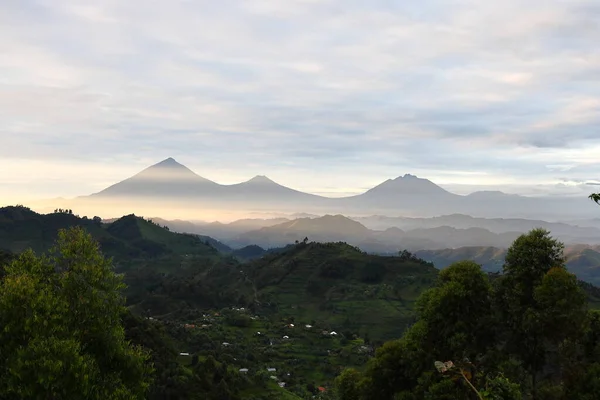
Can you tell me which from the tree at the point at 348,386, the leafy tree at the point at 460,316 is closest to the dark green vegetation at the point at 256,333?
the leafy tree at the point at 460,316

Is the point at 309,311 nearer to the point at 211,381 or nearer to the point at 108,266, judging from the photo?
the point at 211,381

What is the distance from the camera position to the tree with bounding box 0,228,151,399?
18.6 m

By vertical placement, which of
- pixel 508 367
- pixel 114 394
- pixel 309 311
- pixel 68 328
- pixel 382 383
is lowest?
pixel 309 311

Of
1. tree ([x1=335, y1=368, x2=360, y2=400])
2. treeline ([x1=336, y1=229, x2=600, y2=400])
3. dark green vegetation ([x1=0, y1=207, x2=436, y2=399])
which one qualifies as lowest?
dark green vegetation ([x1=0, y1=207, x2=436, y2=399])

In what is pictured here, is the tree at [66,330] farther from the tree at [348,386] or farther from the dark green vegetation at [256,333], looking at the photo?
the tree at [348,386]

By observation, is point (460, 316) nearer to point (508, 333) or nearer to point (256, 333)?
point (508, 333)

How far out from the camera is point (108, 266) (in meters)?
24.0

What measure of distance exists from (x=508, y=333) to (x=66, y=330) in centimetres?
2533

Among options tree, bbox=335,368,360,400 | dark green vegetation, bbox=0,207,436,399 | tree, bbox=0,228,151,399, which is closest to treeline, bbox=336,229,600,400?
tree, bbox=335,368,360,400

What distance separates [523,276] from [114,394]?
24.3m

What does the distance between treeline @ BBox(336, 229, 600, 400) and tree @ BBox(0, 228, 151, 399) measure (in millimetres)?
17261

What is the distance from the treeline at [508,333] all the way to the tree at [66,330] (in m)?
17.3

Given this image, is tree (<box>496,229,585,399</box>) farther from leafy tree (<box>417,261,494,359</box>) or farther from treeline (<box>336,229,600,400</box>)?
leafy tree (<box>417,261,494,359</box>)

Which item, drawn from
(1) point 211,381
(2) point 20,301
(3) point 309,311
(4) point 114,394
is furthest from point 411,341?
(3) point 309,311
